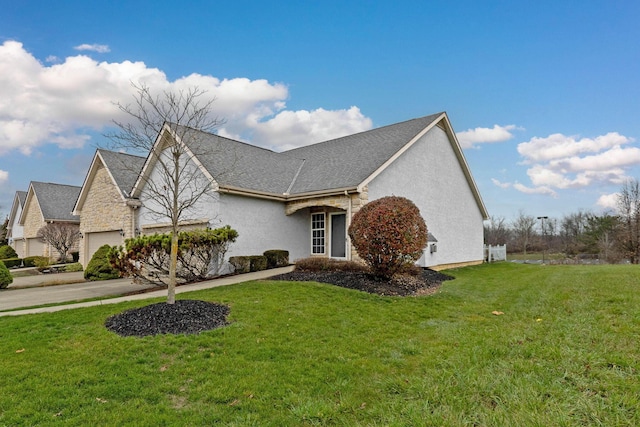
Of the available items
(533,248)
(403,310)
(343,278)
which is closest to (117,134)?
(343,278)

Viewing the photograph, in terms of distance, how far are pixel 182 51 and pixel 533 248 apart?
146 ft

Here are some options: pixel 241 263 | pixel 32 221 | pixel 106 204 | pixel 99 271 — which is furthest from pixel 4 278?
pixel 32 221

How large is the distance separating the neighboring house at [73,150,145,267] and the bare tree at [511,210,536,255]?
43.4m

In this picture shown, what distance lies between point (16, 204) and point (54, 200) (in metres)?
6.99

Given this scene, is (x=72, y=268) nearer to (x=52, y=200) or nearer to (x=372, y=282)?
(x=52, y=200)

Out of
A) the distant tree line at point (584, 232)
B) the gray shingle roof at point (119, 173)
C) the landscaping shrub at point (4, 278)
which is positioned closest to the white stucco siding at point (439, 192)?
the gray shingle roof at point (119, 173)

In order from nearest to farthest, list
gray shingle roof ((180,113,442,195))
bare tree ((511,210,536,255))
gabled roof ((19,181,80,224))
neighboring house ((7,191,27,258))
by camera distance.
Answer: gray shingle roof ((180,113,442,195))
gabled roof ((19,181,80,224))
neighboring house ((7,191,27,258))
bare tree ((511,210,536,255))

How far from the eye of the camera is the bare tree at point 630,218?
24.8 m

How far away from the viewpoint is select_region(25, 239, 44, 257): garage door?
89.6 ft

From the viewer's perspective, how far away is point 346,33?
13844 millimetres

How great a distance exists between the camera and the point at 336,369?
4.34m

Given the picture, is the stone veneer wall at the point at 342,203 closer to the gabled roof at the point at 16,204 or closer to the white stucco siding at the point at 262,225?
the white stucco siding at the point at 262,225

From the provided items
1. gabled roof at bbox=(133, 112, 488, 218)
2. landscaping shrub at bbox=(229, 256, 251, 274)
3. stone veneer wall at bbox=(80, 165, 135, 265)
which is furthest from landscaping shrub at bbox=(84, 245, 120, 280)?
landscaping shrub at bbox=(229, 256, 251, 274)

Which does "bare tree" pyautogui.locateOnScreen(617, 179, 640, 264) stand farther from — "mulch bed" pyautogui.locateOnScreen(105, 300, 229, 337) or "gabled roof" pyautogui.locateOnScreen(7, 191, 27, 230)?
"gabled roof" pyautogui.locateOnScreen(7, 191, 27, 230)
